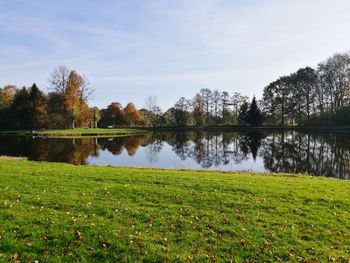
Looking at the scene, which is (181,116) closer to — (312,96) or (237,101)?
(237,101)

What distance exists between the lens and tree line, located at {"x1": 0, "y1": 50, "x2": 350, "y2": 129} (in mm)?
73688

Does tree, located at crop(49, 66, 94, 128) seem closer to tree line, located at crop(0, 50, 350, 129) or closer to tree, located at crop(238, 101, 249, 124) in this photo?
tree line, located at crop(0, 50, 350, 129)

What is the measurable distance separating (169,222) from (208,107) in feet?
338

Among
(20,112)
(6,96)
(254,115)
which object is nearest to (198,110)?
(254,115)

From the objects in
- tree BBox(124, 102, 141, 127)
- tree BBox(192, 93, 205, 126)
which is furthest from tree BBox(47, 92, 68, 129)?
tree BBox(192, 93, 205, 126)

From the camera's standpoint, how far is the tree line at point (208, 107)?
2901 inches

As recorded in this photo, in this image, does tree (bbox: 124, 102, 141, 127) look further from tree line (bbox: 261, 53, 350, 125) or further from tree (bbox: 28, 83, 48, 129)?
tree line (bbox: 261, 53, 350, 125)

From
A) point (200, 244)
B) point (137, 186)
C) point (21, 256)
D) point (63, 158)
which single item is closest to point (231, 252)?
point (200, 244)

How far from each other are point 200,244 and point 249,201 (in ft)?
12.1

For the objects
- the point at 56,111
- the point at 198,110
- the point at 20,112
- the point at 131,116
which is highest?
the point at 198,110

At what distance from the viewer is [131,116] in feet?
352

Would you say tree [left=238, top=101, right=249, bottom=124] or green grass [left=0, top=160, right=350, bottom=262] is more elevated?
tree [left=238, top=101, right=249, bottom=124]

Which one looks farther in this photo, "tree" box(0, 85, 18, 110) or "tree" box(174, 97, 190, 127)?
"tree" box(174, 97, 190, 127)

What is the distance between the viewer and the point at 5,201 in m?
9.60
